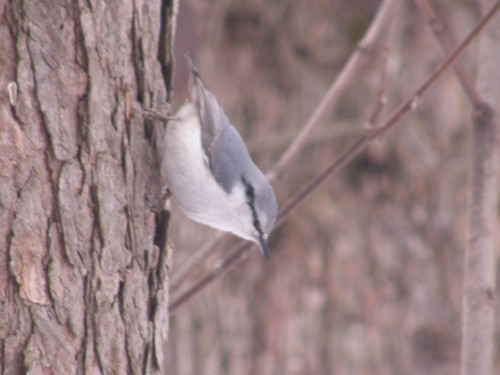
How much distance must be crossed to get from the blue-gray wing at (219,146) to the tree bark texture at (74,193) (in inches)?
14.9

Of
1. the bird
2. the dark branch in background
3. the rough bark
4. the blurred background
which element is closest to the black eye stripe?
the bird

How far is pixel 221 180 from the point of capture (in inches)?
82.0

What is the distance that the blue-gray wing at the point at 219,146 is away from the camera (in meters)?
2.08

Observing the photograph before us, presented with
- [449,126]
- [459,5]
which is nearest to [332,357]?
[449,126]

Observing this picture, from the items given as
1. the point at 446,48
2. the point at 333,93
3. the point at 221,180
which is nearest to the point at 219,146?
the point at 221,180

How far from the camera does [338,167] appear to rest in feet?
5.99

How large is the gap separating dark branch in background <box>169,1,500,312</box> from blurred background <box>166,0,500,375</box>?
1969mm

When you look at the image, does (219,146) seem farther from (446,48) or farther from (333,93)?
(446,48)

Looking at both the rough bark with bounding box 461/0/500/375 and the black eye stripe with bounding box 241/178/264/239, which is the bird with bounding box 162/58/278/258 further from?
the rough bark with bounding box 461/0/500/375

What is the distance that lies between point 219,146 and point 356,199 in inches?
76.1

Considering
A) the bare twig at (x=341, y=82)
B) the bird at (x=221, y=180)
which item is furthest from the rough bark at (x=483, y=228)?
the bird at (x=221, y=180)

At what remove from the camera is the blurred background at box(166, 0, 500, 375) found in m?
3.91

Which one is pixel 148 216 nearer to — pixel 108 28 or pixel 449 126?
pixel 108 28

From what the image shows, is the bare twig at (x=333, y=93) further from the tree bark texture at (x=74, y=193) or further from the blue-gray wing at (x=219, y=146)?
the tree bark texture at (x=74, y=193)
